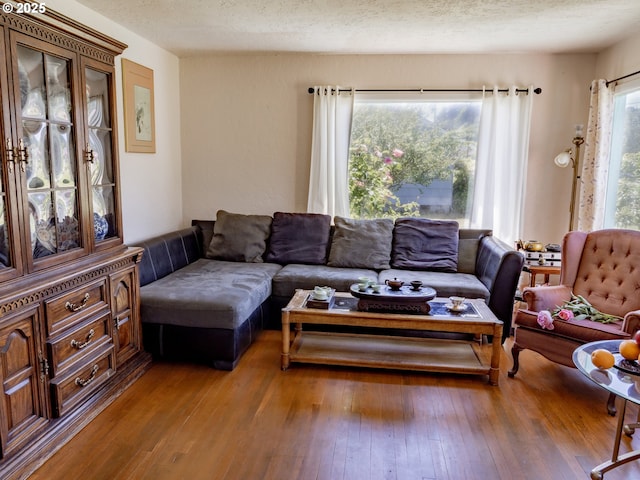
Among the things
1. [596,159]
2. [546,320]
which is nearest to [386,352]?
[546,320]

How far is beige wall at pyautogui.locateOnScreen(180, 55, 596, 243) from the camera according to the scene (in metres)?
4.30

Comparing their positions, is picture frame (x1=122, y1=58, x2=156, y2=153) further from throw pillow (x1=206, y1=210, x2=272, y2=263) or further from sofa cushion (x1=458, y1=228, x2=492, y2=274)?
sofa cushion (x1=458, y1=228, x2=492, y2=274)

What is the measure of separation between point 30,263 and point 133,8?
77.7 inches

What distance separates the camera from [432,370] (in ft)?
9.61

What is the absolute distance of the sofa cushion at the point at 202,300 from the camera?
9.80 ft

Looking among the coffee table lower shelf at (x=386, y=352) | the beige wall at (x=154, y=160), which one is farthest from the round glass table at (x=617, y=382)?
the beige wall at (x=154, y=160)

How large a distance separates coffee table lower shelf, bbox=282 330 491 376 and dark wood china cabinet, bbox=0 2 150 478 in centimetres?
113

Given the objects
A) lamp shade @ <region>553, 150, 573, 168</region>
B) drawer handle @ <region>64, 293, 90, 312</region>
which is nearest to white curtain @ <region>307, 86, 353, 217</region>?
lamp shade @ <region>553, 150, 573, 168</region>

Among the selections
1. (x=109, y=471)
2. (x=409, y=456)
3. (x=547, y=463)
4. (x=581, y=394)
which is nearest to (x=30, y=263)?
(x=109, y=471)

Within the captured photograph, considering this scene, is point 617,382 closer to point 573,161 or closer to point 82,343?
point 82,343

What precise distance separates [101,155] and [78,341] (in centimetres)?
104

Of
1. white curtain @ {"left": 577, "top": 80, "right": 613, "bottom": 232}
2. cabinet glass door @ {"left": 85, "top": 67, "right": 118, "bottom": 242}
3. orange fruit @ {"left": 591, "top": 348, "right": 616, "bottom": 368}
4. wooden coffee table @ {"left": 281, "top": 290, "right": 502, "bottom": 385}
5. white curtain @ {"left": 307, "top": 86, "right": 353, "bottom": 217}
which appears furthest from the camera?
white curtain @ {"left": 307, "top": 86, "right": 353, "bottom": 217}

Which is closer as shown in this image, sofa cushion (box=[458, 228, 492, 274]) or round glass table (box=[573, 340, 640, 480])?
round glass table (box=[573, 340, 640, 480])

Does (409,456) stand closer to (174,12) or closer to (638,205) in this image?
(638,205)
